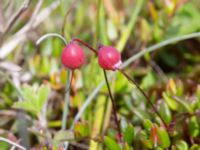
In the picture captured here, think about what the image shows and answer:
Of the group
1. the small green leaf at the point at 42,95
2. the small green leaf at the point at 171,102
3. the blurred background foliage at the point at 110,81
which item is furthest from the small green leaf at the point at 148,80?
the small green leaf at the point at 42,95

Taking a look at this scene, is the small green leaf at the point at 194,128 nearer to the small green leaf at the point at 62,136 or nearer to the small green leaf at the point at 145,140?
the small green leaf at the point at 145,140

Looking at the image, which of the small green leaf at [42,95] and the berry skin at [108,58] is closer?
the berry skin at [108,58]

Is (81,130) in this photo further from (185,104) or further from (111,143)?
(185,104)

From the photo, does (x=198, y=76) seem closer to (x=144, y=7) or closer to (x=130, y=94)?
(x=130, y=94)

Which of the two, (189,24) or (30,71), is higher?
(189,24)

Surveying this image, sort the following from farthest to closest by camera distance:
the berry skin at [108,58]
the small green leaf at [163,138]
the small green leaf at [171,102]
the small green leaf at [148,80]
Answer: the small green leaf at [148,80]
the small green leaf at [171,102]
the small green leaf at [163,138]
the berry skin at [108,58]

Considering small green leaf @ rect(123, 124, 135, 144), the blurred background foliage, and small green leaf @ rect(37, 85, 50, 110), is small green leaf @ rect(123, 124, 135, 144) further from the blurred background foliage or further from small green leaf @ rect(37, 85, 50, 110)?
small green leaf @ rect(37, 85, 50, 110)

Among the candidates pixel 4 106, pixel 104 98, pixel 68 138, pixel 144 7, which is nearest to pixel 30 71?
pixel 4 106

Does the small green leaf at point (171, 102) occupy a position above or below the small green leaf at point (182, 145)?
above
